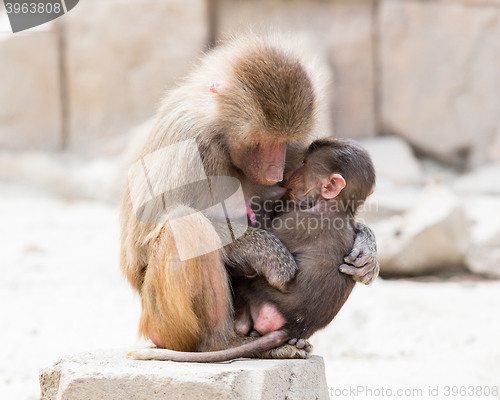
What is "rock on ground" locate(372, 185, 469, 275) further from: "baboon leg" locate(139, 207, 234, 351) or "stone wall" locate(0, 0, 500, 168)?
"baboon leg" locate(139, 207, 234, 351)

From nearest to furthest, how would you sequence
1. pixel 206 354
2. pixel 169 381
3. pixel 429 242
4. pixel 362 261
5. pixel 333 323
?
pixel 169 381
pixel 206 354
pixel 362 261
pixel 333 323
pixel 429 242

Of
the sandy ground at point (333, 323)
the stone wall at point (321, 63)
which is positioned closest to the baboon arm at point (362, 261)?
the sandy ground at point (333, 323)

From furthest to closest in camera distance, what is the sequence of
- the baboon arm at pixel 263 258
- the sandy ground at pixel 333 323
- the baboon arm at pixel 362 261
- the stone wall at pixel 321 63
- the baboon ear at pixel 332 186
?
1. the stone wall at pixel 321 63
2. the sandy ground at pixel 333 323
3. the baboon ear at pixel 332 186
4. the baboon arm at pixel 362 261
5. the baboon arm at pixel 263 258

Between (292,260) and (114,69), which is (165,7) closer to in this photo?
(114,69)

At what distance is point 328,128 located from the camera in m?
7.57

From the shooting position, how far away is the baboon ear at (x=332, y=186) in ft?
8.46

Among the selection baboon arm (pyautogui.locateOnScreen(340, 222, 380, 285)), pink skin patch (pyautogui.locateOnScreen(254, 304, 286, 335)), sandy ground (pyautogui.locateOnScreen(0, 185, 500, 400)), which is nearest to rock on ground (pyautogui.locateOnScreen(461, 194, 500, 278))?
sandy ground (pyautogui.locateOnScreen(0, 185, 500, 400))

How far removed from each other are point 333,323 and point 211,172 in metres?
2.66

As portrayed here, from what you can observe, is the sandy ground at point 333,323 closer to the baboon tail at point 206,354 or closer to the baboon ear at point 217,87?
the baboon tail at point 206,354

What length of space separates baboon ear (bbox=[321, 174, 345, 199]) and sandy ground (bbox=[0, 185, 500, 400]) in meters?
1.36

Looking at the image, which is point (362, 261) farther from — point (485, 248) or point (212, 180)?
point (485, 248)

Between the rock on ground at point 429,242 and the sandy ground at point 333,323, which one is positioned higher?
the sandy ground at point 333,323

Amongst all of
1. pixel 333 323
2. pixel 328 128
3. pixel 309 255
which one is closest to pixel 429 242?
pixel 333 323

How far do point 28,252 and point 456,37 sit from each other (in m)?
6.51
